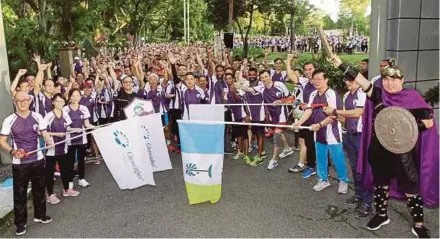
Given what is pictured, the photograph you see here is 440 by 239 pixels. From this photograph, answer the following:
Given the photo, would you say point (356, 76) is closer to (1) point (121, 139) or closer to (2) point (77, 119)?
(1) point (121, 139)

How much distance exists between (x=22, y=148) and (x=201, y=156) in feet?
7.44

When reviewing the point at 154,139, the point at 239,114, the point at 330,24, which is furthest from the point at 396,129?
the point at 330,24

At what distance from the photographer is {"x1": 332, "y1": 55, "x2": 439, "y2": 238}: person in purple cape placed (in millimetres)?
4691

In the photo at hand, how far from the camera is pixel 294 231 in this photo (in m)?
5.28

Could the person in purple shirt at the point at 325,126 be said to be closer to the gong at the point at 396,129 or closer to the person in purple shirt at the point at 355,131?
the person in purple shirt at the point at 355,131

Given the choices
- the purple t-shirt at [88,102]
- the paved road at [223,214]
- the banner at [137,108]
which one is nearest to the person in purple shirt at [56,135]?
the paved road at [223,214]

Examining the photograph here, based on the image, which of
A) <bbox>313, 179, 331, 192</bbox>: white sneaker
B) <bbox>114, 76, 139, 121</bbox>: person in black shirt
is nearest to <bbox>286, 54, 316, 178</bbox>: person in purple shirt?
<bbox>313, 179, 331, 192</bbox>: white sneaker

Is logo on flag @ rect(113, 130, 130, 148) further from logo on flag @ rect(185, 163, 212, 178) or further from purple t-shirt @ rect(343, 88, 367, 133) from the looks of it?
purple t-shirt @ rect(343, 88, 367, 133)

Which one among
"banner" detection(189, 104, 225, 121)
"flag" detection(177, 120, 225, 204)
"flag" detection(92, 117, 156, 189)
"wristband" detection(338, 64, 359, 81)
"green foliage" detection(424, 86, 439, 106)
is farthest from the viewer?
"banner" detection(189, 104, 225, 121)

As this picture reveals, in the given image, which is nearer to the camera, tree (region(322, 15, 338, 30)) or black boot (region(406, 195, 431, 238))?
black boot (region(406, 195, 431, 238))

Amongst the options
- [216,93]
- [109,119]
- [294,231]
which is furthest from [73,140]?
[294,231]

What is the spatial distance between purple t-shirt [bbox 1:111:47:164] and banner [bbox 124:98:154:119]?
235 centimetres

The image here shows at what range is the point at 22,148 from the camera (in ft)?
17.5

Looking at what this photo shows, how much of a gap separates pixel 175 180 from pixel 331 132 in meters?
2.78
